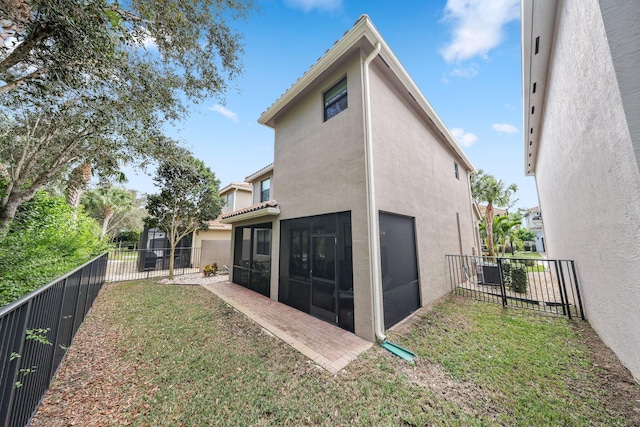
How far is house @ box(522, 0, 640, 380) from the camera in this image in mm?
2543

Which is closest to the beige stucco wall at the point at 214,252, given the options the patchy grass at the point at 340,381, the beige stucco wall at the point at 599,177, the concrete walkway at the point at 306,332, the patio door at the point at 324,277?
the concrete walkway at the point at 306,332

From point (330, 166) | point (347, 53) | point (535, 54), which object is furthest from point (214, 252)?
point (535, 54)

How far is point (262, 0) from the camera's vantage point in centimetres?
493

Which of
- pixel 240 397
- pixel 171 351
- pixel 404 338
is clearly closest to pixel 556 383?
pixel 404 338

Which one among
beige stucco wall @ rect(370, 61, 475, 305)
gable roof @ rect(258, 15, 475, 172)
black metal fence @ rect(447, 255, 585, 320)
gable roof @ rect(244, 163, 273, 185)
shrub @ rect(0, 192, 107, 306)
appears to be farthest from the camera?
gable roof @ rect(244, 163, 273, 185)

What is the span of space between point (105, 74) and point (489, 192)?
19360 millimetres

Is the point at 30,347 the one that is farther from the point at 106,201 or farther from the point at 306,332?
the point at 106,201

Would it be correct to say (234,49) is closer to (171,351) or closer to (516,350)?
(171,351)

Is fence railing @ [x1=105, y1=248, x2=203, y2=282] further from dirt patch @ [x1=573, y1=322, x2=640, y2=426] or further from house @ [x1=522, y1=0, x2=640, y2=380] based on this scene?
A: house @ [x1=522, y1=0, x2=640, y2=380]

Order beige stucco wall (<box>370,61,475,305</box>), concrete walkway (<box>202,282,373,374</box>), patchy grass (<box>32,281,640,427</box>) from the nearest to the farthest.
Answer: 1. patchy grass (<box>32,281,640,427</box>)
2. concrete walkway (<box>202,282,373,374</box>)
3. beige stucco wall (<box>370,61,475,305</box>)

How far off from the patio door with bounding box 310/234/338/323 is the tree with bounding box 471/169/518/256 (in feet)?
46.2

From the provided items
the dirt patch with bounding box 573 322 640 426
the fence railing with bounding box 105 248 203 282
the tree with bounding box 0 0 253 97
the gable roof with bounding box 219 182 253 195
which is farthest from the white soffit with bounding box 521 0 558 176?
the fence railing with bounding box 105 248 203 282

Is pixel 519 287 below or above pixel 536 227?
below

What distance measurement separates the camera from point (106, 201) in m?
18.9
